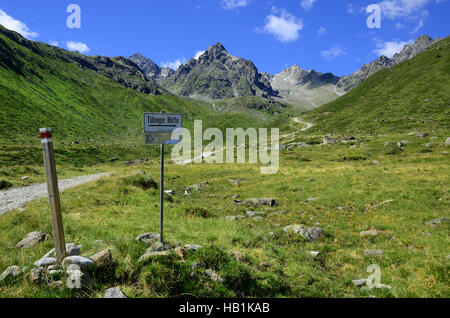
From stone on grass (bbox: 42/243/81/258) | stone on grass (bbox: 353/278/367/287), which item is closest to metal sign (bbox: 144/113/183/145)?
stone on grass (bbox: 42/243/81/258)

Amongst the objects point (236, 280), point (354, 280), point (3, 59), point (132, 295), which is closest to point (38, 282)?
point (132, 295)

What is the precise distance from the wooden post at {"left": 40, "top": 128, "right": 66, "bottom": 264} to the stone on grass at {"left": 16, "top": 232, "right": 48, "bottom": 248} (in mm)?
3354

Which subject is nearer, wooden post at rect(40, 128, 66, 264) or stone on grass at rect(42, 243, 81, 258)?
wooden post at rect(40, 128, 66, 264)

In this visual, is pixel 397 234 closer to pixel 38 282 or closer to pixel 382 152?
pixel 38 282

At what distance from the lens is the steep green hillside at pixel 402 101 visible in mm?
70938

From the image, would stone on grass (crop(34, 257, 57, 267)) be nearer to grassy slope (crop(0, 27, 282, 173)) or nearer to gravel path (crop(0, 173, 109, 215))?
gravel path (crop(0, 173, 109, 215))

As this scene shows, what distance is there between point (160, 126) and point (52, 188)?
3730 millimetres

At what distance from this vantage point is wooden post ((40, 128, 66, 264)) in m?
6.09

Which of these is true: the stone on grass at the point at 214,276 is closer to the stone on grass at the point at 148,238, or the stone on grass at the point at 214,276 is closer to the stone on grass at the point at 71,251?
the stone on grass at the point at 148,238

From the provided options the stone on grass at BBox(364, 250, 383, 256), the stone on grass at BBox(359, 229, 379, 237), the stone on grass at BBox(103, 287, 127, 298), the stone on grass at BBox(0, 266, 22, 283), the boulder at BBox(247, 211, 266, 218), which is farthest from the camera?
the boulder at BBox(247, 211, 266, 218)

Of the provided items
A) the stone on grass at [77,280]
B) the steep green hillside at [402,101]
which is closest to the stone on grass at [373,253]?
the stone on grass at [77,280]

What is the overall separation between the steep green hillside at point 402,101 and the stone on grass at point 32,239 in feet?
246

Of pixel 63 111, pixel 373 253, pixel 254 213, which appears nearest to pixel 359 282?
pixel 373 253

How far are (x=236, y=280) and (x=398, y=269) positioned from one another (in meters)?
6.23
